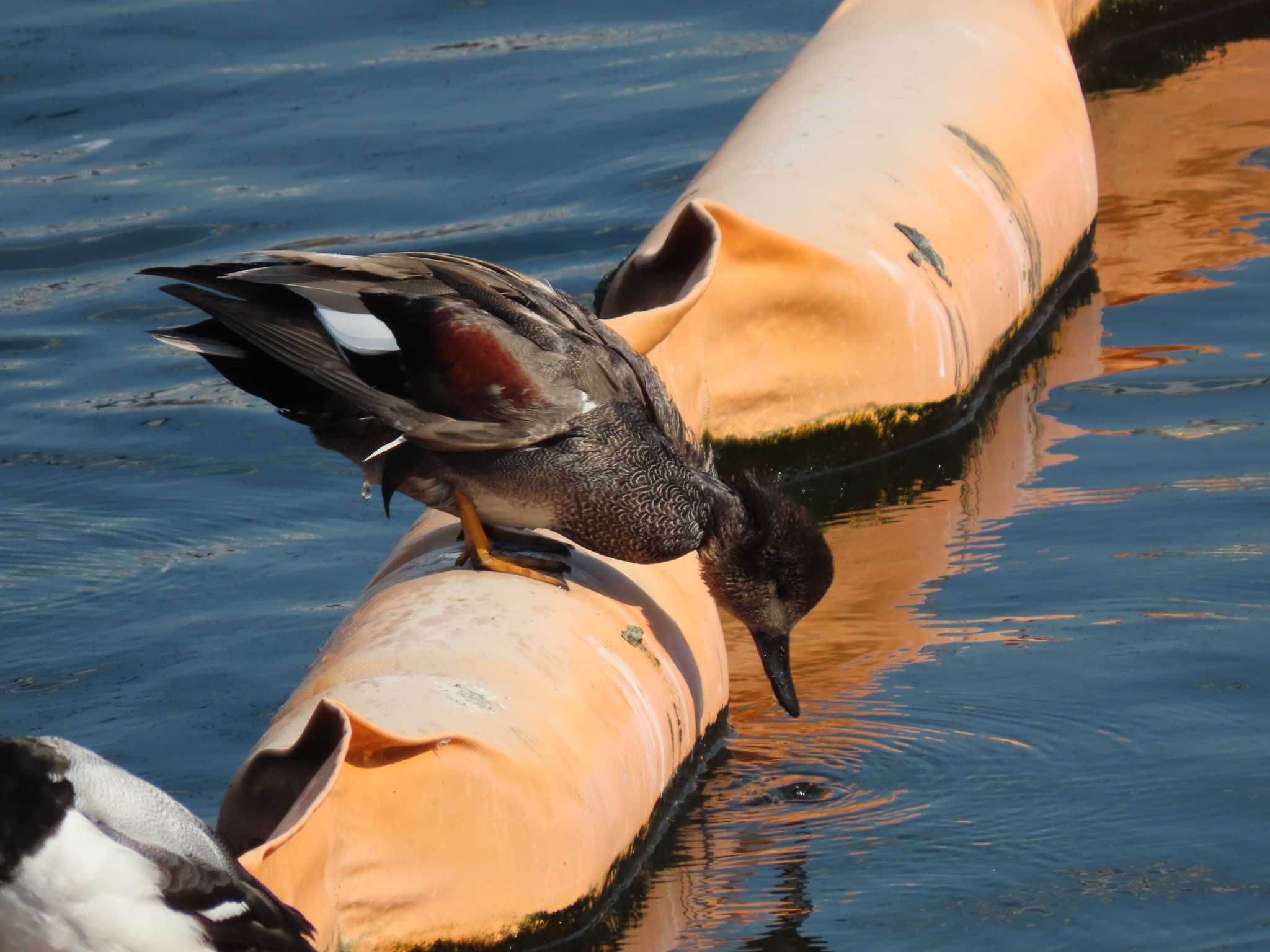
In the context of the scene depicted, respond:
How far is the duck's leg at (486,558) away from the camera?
4586 mm

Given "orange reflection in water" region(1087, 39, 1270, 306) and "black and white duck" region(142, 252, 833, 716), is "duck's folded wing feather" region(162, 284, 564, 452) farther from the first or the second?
"orange reflection in water" region(1087, 39, 1270, 306)

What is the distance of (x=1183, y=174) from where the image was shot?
8602 mm

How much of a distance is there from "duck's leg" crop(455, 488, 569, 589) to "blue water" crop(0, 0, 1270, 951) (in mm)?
610

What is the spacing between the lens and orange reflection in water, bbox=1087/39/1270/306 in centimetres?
774

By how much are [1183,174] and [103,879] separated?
263 inches

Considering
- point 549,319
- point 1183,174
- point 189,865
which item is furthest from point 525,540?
point 1183,174

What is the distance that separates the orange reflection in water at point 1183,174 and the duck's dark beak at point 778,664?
10.6ft

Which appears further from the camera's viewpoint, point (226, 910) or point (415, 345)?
point (415, 345)

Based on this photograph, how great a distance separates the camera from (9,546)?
6363 millimetres

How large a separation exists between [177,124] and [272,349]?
249 inches

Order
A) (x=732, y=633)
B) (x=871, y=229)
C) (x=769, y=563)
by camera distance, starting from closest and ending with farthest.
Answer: (x=769, y=563) → (x=732, y=633) → (x=871, y=229)

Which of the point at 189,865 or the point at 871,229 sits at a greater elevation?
the point at 189,865

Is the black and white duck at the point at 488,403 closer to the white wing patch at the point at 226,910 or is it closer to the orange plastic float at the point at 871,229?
the orange plastic float at the point at 871,229

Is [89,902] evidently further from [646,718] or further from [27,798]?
[646,718]
